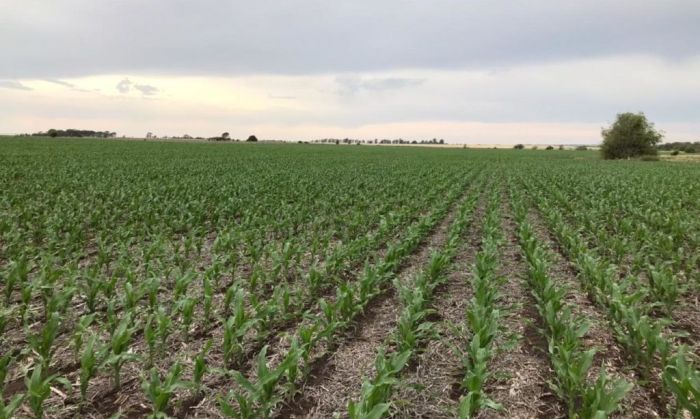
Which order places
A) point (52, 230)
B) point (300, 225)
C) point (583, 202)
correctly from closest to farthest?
point (52, 230) < point (300, 225) < point (583, 202)

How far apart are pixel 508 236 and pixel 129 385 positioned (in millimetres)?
8302

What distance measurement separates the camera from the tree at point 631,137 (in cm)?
6119

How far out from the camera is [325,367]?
3.80 metres

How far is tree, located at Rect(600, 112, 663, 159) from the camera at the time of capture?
61188mm

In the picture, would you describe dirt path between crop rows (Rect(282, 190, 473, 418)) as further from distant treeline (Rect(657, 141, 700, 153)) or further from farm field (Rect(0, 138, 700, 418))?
distant treeline (Rect(657, 141, 700, 153))

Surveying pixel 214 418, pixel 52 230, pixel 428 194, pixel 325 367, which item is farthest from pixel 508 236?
pixel 52 230

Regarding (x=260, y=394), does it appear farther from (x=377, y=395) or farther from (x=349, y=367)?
(x=349, y=367)

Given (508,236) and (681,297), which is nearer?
(681,297)

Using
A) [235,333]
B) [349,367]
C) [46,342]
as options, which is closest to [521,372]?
[349,367]

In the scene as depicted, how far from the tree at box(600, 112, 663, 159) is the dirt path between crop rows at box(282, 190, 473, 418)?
71714 mm

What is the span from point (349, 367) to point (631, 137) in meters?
73.8

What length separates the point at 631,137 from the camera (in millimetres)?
61656

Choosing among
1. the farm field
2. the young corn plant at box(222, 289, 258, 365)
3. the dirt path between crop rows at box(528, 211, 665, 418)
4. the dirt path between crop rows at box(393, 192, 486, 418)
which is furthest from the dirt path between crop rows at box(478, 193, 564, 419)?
the young corn plant at box(222, 289, 258, 365)

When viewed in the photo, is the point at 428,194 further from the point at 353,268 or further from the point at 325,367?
the point at 325,367
